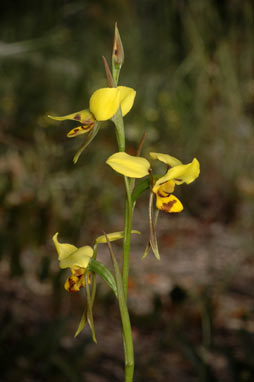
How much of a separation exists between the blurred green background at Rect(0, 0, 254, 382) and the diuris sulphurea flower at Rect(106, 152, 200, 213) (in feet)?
2.33

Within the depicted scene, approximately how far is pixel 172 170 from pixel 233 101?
7.89 feet

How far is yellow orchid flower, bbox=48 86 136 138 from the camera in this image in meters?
0.56

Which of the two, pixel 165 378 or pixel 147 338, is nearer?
pixel 165 378

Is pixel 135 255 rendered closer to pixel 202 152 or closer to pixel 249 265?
pixel 249 265

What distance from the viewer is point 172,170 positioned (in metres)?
0.58

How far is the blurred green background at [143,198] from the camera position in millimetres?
1423

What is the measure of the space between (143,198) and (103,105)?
2.56m

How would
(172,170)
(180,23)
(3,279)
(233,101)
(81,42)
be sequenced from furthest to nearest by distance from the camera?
(81,42) < (233,101) < (180,23) < (3,279) < (172,170)

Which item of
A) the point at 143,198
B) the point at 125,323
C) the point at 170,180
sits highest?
the point at 170,180

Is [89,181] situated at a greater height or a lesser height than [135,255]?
greater

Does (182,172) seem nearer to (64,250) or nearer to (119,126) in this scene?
(119,126)

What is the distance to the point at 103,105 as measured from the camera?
57 cm

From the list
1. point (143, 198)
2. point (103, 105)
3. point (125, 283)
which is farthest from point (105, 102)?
point (143, 198)


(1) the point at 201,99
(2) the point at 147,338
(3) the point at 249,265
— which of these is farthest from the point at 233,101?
(2) the point at 147,338
